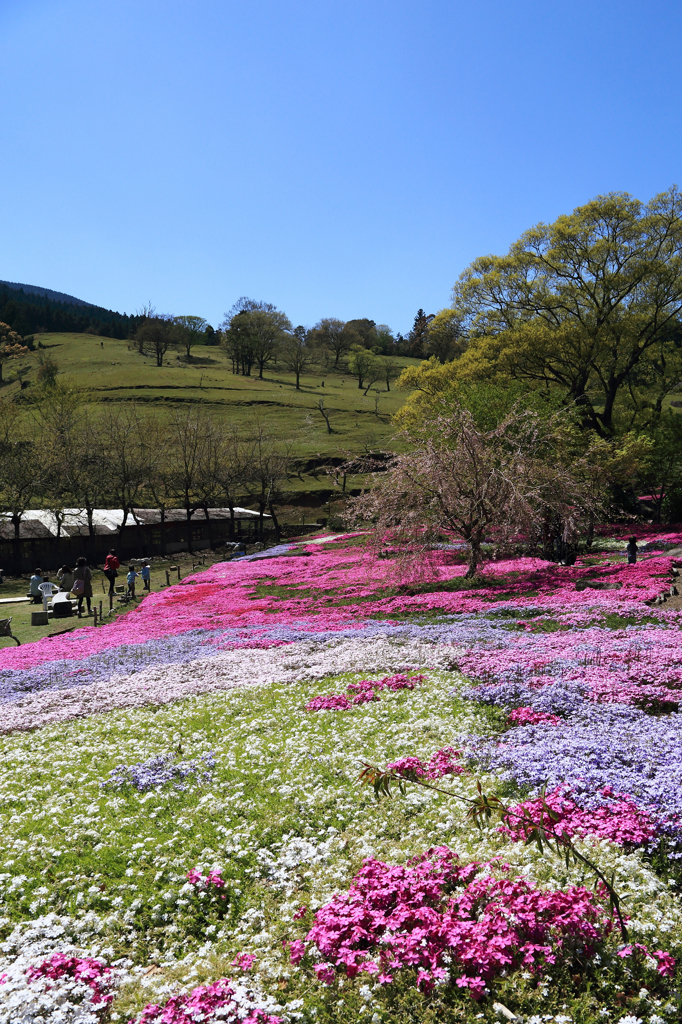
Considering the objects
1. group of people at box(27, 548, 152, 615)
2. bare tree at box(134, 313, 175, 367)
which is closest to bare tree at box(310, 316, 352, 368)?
bare tree at box(134, 313, 175, 367)

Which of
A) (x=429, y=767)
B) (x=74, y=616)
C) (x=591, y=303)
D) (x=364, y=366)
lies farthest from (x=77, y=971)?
(x=364, y=366)

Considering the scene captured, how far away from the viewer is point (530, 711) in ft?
35.2

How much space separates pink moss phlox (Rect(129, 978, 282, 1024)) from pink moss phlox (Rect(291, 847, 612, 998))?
2.19 ft

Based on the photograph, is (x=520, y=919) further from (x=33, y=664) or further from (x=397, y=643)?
(x=33, y=664)

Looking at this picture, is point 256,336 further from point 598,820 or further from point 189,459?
point 598,820

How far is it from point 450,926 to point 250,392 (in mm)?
136421

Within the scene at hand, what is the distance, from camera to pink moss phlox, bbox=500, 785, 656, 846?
265 inches

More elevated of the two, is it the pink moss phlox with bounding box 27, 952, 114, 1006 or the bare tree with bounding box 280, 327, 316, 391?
the bare tree with bounding box 280, 327, 316, 391

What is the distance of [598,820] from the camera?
7.06 meters

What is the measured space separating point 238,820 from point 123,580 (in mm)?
42439

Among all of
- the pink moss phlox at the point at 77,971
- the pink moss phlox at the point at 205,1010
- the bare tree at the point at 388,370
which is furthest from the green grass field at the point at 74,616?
the bare tree at the point at 388,370

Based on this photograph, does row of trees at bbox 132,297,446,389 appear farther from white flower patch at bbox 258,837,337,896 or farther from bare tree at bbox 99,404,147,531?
white flower patch at bbox 258,837,337,896

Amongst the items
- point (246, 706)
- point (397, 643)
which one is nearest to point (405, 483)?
point (397, 643)

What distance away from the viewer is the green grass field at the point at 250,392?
11375cm
